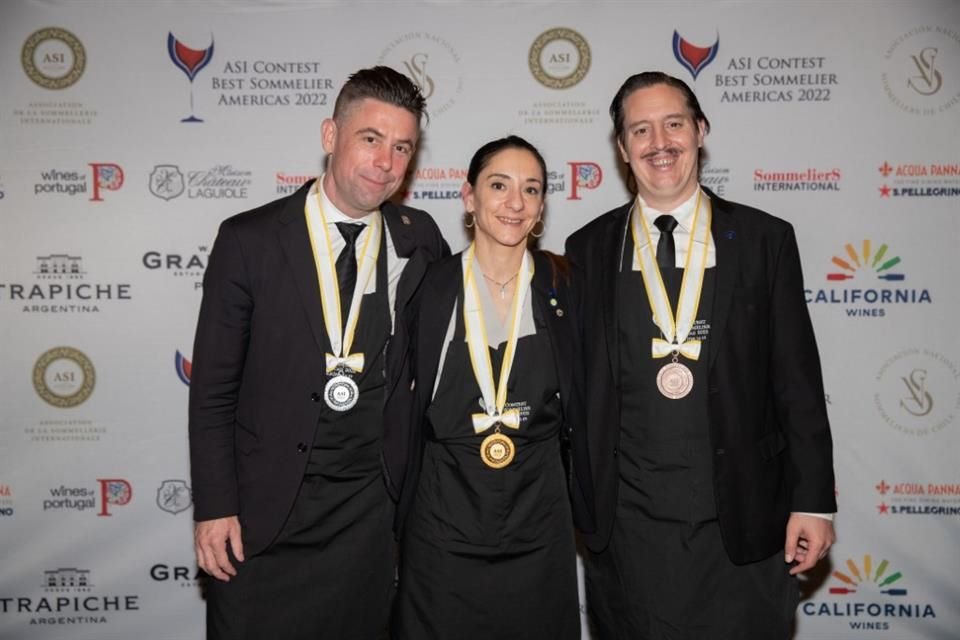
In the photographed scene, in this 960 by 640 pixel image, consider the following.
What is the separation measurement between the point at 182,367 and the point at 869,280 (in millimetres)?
3972

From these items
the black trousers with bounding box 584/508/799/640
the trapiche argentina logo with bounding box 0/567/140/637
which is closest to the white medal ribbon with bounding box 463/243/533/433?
the black trousers with bounding box 584/508/799/640

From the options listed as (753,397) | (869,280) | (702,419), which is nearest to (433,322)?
(702,419)

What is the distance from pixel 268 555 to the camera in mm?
2641

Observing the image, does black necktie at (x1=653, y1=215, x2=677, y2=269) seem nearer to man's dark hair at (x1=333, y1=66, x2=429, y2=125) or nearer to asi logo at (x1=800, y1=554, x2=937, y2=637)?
man's dark hair at (x1=333, y1=66, x2=429, y2=125)

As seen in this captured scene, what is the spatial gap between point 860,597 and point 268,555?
3.49 metres

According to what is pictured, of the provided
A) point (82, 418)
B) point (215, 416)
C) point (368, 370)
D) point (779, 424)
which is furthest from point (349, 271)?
point (82, 418)

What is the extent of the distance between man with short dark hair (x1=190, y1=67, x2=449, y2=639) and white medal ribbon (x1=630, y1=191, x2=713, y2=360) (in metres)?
0.90

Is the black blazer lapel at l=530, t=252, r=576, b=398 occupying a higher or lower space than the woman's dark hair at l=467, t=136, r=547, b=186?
lower

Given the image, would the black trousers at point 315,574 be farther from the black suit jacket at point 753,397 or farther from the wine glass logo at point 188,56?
the wine glass logo at point 188,56

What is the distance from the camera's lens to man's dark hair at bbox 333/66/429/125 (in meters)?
2.62

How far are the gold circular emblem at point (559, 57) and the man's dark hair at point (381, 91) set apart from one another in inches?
61.3

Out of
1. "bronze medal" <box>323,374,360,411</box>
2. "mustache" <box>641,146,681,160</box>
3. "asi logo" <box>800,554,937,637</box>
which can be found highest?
"mustache" <box>641,146,681,160</box>

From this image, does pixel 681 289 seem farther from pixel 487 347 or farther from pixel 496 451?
pixel 496 451

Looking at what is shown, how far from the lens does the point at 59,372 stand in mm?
4098
